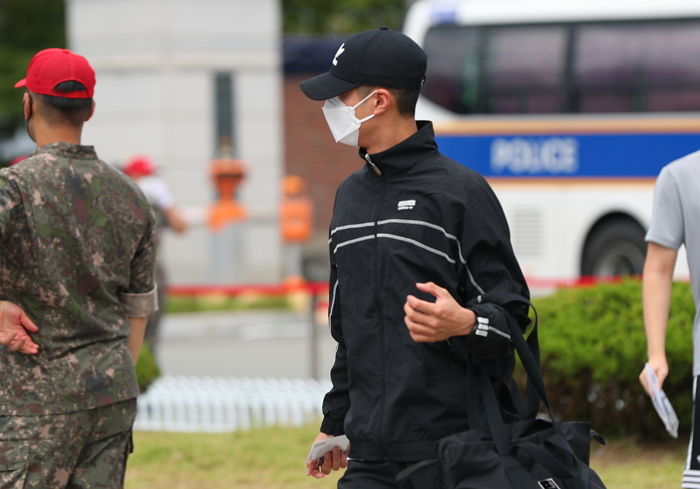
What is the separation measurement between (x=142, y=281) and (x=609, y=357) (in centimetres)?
345

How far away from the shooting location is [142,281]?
13.8 feet

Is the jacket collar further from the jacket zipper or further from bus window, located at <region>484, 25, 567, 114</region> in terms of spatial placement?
bus window, located at <region>484, 25, 567, 114</region>

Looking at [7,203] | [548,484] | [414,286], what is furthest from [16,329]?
[548,484]

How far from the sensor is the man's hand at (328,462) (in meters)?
3.76

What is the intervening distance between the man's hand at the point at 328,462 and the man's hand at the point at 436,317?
22.5 inches

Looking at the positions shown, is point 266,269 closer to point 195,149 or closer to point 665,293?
point 195,149

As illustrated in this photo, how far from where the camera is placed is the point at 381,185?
3.61m

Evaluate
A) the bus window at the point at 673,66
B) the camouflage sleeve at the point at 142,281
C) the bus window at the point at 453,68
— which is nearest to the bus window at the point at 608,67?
the bus window at the point at 673,66

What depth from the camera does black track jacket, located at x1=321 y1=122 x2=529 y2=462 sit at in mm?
3475

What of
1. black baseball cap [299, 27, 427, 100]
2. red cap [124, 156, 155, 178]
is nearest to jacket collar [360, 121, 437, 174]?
black baseball cap [299, 27, 427, 100]

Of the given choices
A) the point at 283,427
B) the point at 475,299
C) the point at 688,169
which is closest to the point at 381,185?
the point at 475,299

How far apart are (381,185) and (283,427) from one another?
471cm

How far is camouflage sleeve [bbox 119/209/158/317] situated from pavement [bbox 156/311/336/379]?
19.4 ft

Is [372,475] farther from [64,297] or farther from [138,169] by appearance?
[138,169]
